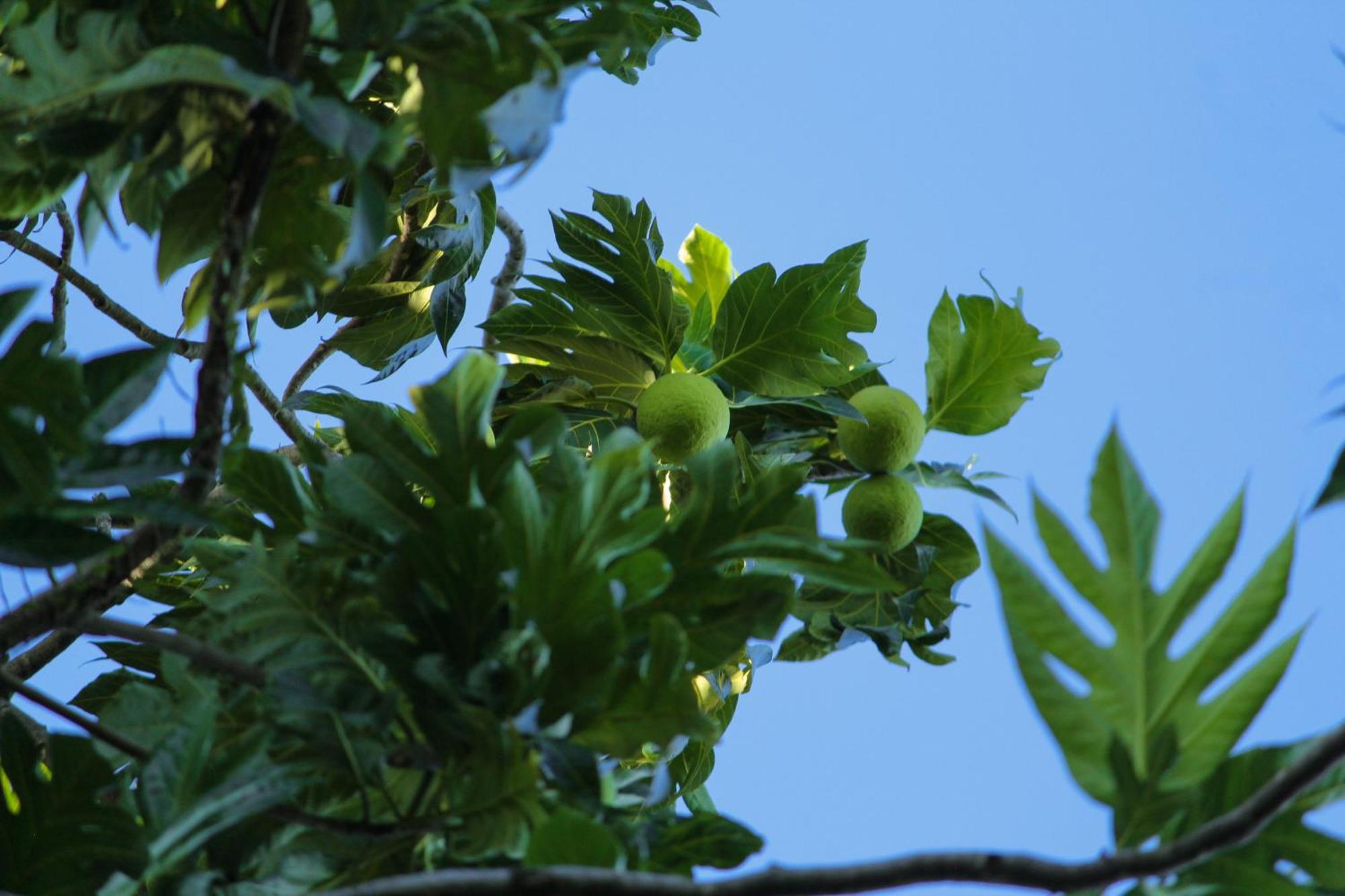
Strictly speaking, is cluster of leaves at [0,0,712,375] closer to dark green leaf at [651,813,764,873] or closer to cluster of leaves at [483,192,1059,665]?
dark green leaf at [651,813,764,873]

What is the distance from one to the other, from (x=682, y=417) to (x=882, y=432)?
9.7 inches

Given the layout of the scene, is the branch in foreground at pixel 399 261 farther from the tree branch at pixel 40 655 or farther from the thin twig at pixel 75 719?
the thin twig at pixel 75 719

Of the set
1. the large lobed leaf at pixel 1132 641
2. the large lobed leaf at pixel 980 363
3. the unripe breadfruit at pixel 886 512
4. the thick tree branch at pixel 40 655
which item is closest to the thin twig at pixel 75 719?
the thick tree branch at pixel 40 655

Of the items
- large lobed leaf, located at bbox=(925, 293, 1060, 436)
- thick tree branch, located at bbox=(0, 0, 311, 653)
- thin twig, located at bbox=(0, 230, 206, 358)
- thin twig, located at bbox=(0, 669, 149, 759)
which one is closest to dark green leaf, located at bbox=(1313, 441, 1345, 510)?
thick tree branch, located at bbox=(0, 0, 311, 653)

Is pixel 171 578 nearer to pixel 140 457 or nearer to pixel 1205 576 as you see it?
pixel 140 457

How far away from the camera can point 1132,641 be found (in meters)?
0.71

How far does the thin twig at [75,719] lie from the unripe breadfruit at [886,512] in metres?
0.85

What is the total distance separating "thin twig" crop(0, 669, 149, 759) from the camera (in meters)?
0.86

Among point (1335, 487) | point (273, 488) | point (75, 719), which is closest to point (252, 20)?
point (273, 488)

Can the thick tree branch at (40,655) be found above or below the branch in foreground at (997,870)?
above

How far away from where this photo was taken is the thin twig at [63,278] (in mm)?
1753

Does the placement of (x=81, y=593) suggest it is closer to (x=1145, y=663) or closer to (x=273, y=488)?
(x=273, y=488)

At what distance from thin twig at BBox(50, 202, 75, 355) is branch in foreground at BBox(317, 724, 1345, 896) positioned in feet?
4.63

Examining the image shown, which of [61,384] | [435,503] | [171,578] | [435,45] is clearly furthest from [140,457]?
[171,578]
